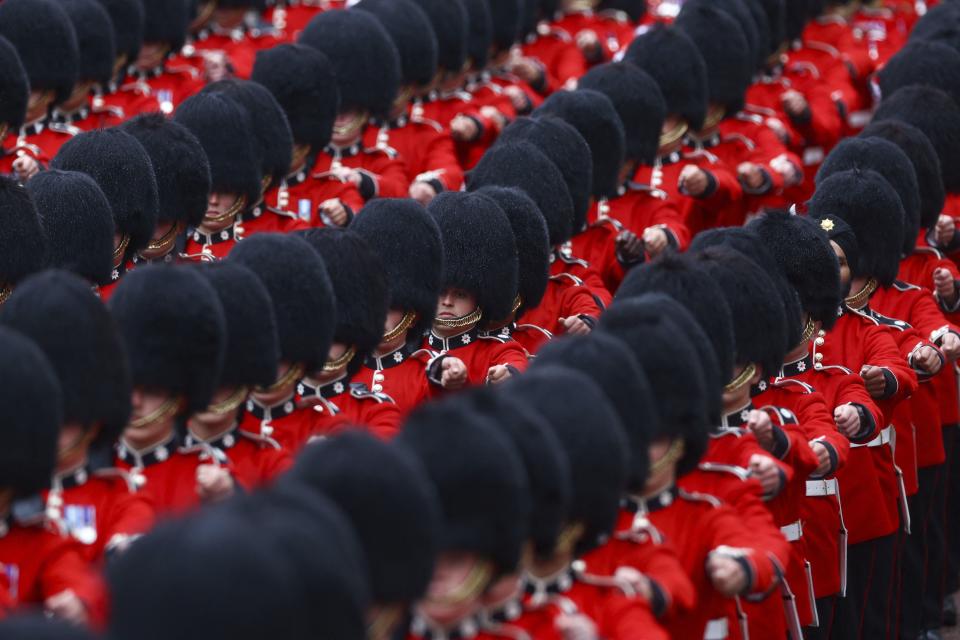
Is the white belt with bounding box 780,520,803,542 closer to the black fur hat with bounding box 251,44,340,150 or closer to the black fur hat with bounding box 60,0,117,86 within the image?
the black fur hat with bounding box 251,44,340,150

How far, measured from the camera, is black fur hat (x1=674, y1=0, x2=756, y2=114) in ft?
29.3

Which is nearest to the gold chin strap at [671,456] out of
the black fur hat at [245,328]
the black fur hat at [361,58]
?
the black fur hat at [245,328]

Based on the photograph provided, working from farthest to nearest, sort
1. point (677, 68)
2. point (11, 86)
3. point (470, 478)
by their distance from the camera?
point (677, 68), point (11, 86), point (470, 478)

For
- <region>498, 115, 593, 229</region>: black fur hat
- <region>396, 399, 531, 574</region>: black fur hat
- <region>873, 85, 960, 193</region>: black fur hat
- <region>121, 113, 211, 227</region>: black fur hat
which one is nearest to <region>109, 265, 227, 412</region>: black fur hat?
<region>396, 399, 531, 574</region>: black fur hat

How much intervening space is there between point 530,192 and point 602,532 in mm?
2889

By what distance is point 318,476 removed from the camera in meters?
3.64

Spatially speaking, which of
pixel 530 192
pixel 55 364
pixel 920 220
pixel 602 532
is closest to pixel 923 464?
pixel 920 220

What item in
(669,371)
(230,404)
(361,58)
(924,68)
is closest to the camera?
(669,371)

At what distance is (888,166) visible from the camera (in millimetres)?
7250

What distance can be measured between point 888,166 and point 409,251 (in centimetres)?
209

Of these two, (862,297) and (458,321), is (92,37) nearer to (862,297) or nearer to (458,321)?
(458,321)

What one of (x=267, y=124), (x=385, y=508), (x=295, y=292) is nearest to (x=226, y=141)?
(x=267, y=124)

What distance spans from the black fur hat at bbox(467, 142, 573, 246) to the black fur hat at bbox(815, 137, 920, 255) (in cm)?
93

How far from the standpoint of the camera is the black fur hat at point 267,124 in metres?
7.30
